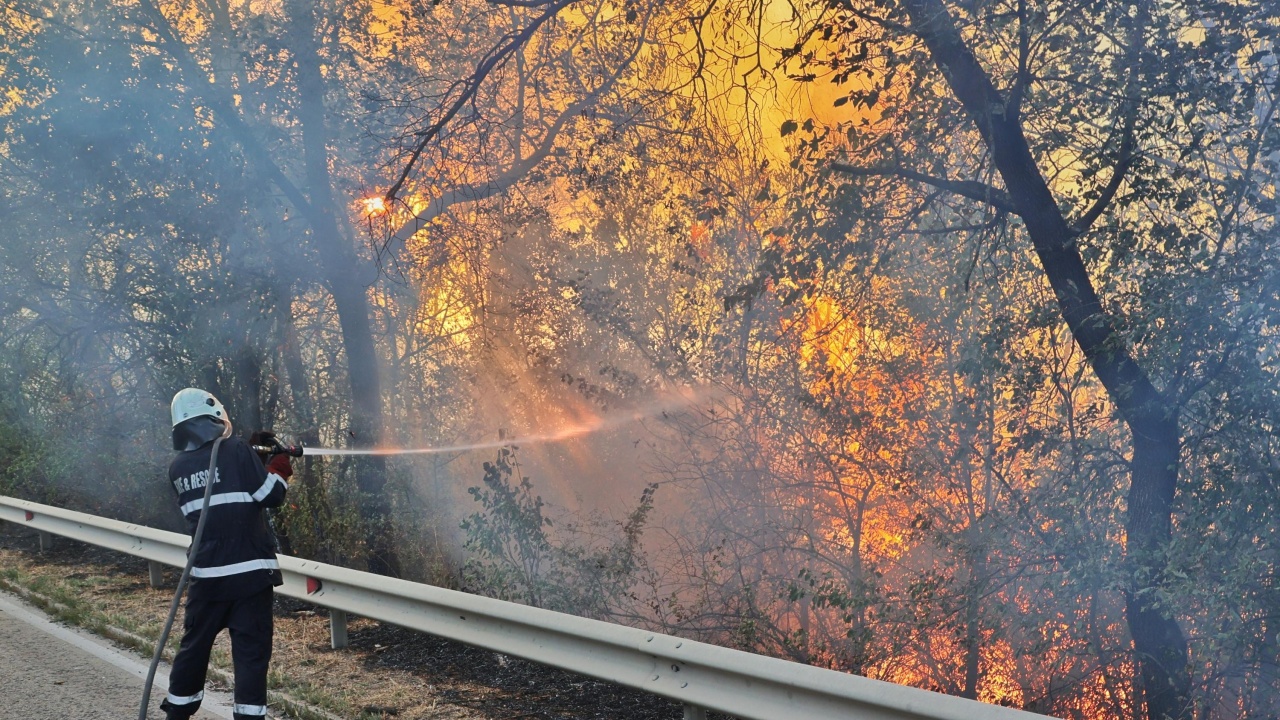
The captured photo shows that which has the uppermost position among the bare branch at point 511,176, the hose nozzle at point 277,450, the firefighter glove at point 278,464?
the bare branch at point 511,176

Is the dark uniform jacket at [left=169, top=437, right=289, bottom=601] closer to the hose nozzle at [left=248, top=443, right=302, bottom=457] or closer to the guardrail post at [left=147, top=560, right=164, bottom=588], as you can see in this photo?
the hose nozzle at [left=248, top=443, right=302, bottom=457]

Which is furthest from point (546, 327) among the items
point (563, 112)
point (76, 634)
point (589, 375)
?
point (76, 634)

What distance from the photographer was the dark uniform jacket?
15.8ft

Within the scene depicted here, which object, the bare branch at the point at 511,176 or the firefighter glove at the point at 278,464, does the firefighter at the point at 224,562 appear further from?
the bare branch at the point at 511,176

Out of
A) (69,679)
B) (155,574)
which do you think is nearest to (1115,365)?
(69,679)

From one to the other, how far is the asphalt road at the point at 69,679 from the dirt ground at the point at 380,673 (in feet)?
0.80

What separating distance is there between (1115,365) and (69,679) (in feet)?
21.0

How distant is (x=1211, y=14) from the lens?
239 inches

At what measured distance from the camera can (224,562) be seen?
15.8 ft

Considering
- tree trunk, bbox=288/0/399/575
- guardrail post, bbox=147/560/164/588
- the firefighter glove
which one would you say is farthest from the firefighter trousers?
tree trunk, bbox=288/0/399/575

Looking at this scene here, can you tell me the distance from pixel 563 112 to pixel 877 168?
7044 mm

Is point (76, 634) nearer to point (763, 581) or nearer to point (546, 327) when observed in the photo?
point (763, 581)

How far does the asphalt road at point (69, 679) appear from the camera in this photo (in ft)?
18.7

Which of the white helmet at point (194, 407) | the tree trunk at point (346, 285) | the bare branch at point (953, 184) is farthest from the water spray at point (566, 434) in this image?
the white helmet at point (194, 407)
